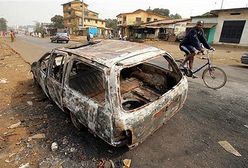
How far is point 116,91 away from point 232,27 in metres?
23.9

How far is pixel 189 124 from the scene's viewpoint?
3.78 m

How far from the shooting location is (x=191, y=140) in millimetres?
3301

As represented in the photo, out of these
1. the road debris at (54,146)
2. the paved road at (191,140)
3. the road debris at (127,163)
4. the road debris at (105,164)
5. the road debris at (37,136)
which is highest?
the paved road at (191,140)

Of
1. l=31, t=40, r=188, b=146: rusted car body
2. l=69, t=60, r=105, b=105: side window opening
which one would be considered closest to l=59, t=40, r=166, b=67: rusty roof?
l=31, t=40, r=188, b=146: rusted car body

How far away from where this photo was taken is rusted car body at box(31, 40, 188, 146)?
258cm

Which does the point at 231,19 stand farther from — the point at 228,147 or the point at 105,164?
the point at 105,164

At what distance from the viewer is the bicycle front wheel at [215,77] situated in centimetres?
568

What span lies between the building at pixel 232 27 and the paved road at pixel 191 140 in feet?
65.0

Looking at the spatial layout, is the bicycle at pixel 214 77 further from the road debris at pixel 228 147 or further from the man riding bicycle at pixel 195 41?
the road debris at pixel 228 147

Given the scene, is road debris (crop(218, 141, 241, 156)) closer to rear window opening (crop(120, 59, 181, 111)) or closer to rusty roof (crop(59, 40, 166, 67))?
rear window opening (crop(120, 59, 181, 111))

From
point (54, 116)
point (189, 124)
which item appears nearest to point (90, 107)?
point (54, 116)

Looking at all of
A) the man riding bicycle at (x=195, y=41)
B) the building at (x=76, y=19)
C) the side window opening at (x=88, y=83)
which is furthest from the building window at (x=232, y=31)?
the building at (x=76, y=19)

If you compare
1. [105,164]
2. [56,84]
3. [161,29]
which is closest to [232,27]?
[161,29]

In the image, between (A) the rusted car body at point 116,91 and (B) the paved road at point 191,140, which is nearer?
(A) the rusted car body at point 116,91
